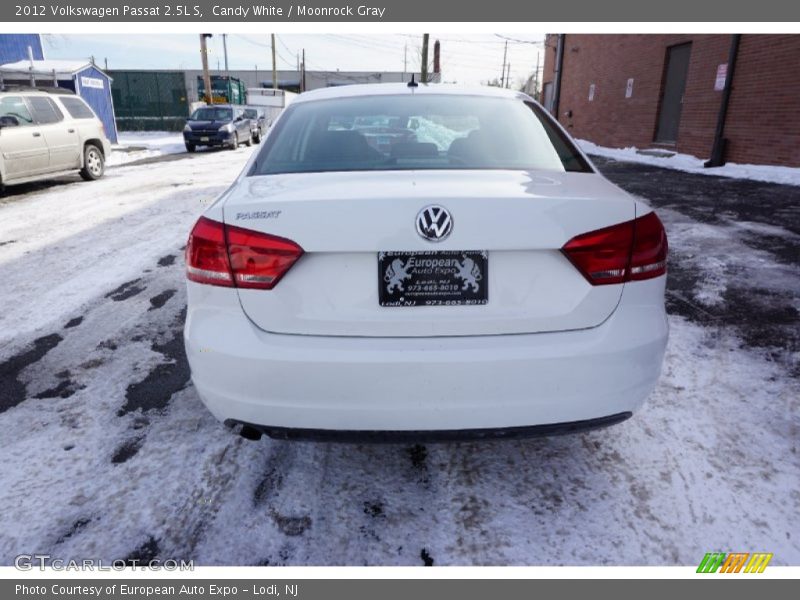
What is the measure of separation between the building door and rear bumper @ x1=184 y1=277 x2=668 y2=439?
1623 centimetres

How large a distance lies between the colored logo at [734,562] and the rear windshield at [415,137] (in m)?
1.54

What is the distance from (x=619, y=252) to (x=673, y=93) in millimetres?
16997

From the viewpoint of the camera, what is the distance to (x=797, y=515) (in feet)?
6.73

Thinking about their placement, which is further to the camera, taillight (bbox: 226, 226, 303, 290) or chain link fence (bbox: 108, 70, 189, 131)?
chain link fence (bbox: 108, 70, 189, 131)

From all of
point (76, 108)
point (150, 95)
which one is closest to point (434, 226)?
point (76, 108)

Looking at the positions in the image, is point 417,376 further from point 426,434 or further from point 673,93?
point 673,93

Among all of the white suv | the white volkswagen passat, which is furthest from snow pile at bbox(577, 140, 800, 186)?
the white suv

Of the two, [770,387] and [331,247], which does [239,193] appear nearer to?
[331,247]

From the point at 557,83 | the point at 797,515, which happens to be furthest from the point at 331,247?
the point at 557,83

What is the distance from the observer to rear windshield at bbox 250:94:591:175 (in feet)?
7.80

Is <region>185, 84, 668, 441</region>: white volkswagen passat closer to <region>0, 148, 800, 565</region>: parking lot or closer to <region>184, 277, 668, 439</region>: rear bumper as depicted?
<region>184, 277, 668, 439</region>: rear bumper

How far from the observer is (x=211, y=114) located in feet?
69.2

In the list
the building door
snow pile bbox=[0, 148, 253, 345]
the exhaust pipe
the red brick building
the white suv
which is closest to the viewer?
the exhaust pipe

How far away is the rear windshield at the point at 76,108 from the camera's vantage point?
11.2 m
